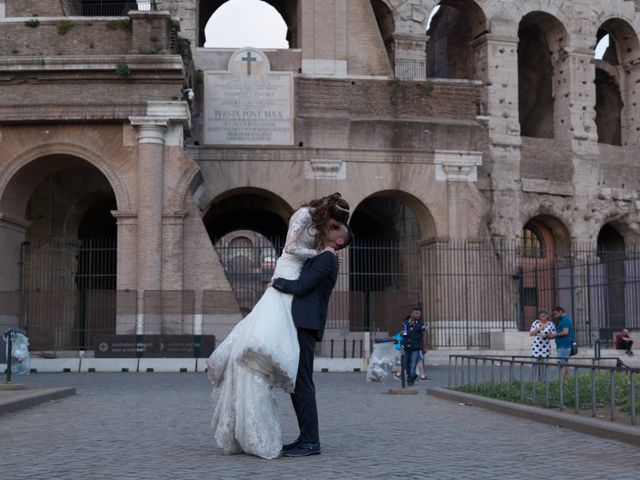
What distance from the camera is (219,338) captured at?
22.8 metres

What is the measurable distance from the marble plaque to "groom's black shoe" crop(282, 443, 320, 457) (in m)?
20.2

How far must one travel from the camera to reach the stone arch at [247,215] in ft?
98.8

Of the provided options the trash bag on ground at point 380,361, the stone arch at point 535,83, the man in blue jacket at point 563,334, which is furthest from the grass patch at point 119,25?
the stone arch at point 535,83

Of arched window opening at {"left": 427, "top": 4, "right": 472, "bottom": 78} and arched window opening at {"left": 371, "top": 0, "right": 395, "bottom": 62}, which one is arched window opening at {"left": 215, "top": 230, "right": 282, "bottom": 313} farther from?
arched window opening at {"left": 427, "top": 4, "right": 472, "bottom": 78}

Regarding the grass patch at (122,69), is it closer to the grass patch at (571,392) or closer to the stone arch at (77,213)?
the stone arch at (77,213)

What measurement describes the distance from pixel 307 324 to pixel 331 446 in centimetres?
119

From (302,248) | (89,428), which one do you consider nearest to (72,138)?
(89,428)

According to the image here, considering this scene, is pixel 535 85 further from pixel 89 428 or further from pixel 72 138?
pixel 89 428

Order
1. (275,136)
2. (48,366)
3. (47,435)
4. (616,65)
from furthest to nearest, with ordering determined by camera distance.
Result: (616,65)
(275,136)
(48,366)
(47,435)

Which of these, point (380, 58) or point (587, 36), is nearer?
point (380, 58)

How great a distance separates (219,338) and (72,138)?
5953 mm

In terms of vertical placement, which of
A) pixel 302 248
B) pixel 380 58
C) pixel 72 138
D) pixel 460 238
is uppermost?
pixel 380 58

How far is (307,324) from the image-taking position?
695cm

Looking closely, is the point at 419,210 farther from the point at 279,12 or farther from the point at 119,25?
the point at 119,25
